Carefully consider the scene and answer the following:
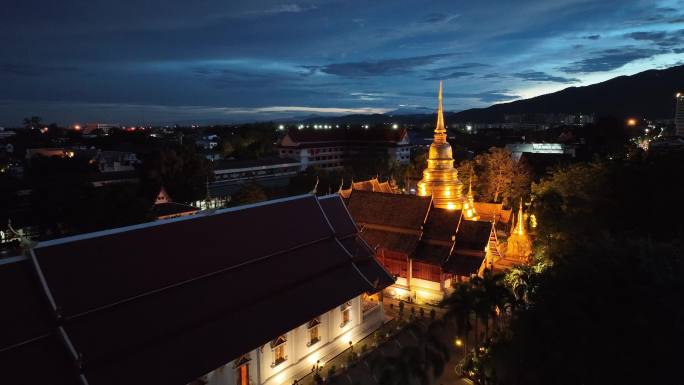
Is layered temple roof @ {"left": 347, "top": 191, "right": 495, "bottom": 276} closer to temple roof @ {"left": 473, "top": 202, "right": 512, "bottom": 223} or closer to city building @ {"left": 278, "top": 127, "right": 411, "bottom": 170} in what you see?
temple roof @ {"left": 473, "top": 202, "right": 512, "bottom": 223}

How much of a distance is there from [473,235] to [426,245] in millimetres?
2640

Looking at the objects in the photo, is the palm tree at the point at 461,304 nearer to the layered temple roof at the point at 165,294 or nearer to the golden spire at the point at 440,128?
the layered temple roof at the point at 165,294

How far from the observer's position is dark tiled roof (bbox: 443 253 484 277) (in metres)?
25.1

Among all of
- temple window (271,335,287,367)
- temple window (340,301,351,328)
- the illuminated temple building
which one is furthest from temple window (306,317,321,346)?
the illuminated temple building

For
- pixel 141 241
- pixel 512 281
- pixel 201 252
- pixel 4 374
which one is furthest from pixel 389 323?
pixel 4 374

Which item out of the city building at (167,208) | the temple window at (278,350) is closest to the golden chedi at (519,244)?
the temple window at (278,350)

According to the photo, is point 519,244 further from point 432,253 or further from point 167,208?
point 167,208

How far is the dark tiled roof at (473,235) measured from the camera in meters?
26.0

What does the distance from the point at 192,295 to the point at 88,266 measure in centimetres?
334

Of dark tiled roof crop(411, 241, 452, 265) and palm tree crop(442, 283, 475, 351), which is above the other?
palm tree crop(442, 283, 475, 351)

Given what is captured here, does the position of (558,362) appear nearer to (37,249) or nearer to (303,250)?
(303,250)

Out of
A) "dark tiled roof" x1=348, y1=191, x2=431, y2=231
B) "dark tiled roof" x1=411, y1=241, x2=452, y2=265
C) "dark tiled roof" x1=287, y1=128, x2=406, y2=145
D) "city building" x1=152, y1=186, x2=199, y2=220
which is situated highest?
"dark tiled roof" x1=287, y1=128, x2=406, y2=145

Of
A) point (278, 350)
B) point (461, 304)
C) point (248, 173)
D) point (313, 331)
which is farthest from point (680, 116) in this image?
point (278, 350)

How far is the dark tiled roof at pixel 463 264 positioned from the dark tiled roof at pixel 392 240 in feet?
7.05
